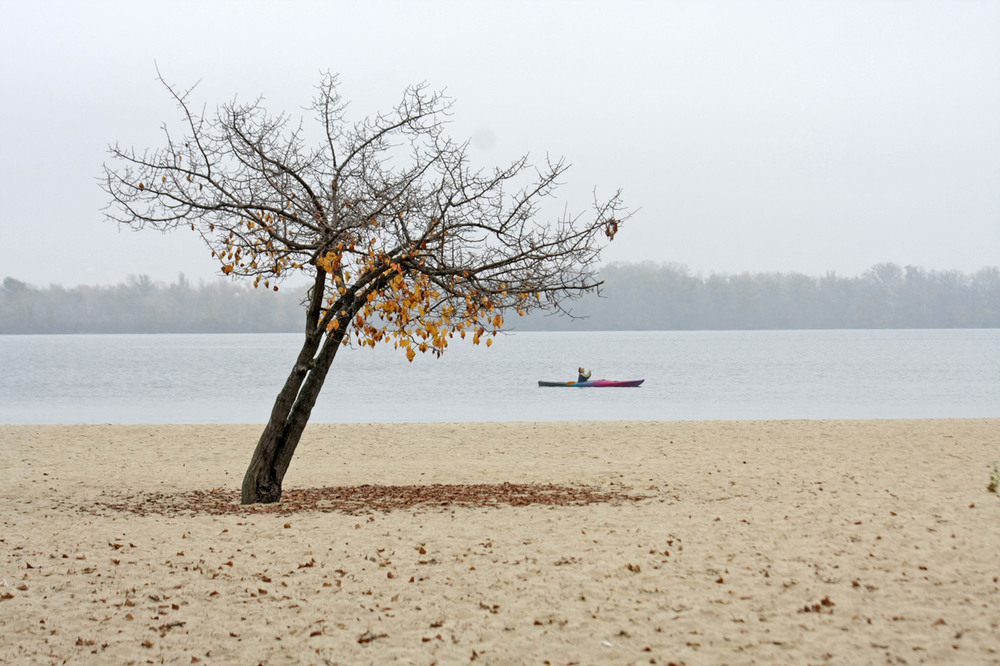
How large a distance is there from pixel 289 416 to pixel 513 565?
382cm

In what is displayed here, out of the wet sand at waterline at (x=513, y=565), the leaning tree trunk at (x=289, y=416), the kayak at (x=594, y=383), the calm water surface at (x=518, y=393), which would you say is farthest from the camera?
the kayak at (x=594, y=383)

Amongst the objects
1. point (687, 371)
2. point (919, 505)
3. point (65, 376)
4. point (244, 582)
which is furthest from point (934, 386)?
point (65, 376)

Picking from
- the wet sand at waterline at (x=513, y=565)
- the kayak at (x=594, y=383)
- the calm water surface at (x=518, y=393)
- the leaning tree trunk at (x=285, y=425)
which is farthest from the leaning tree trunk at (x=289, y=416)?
the kayak at (x=594, y=383)

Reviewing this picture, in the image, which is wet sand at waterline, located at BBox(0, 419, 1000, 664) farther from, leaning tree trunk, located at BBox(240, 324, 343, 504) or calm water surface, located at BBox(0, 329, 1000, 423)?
calm water surface, located at BBox(0, 329, 1000, 423)

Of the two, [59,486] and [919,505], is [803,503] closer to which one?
[919,505]

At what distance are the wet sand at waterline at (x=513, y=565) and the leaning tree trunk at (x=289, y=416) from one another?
1.17 feet

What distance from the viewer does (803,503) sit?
9.84 meters

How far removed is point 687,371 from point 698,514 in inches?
1961

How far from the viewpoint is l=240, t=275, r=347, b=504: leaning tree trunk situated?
Answer: 32.1 feet

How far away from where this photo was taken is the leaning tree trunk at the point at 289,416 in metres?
9.78

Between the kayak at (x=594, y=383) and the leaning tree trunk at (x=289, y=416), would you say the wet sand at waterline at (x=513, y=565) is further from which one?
the kayak at (x=594, y=383)

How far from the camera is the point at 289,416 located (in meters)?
9.89

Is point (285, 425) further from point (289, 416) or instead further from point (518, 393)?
point (518, 393)

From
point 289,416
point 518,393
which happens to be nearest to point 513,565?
point 289,416
